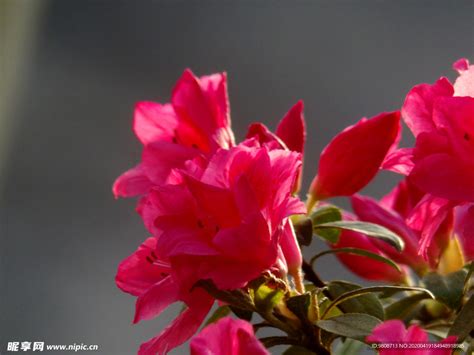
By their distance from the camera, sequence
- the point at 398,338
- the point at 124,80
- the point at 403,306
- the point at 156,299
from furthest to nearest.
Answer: the point at 124,80 → the point at 403,306 → the point at 156,299 → the point at 398,338

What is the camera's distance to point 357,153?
0.59 metres

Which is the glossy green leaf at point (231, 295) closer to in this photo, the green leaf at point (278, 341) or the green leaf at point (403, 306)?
the green leaf at point (278, 341)

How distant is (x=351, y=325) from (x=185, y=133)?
0.25 metres

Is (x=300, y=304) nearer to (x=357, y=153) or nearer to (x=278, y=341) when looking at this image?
(x=278, y=341)

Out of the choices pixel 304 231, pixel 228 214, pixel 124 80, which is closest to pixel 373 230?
pixel 304 231

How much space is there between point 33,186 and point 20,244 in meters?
0.19

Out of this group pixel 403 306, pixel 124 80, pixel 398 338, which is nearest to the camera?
pixel 398 338

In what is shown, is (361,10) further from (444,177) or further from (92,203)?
(444,177)

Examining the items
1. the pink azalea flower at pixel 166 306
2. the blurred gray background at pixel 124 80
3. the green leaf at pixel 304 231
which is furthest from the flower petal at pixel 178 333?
the blurred gray background at pixel 124 80

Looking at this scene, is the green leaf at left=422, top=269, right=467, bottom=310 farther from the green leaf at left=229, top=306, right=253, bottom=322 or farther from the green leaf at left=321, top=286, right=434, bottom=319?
the green leaf at left=229, top=306, right=253, bottom=322

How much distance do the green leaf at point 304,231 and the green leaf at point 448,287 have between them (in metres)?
0.10

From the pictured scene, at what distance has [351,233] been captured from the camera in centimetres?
67

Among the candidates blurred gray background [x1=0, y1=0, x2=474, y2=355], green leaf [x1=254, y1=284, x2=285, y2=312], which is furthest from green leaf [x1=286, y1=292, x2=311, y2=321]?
blurred gray background [x1=0, y1=0, x2=474, y2=355]

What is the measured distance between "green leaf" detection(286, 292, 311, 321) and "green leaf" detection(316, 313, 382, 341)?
1 cm
